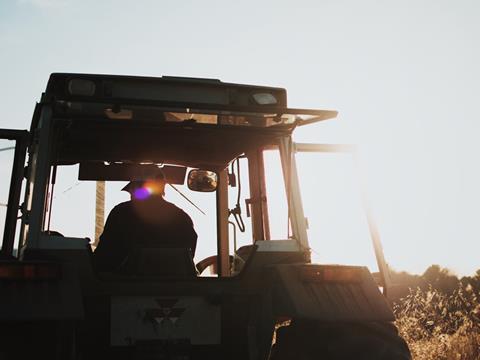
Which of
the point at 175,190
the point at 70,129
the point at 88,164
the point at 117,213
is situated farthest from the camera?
the point at 175,190

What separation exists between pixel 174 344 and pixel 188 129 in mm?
1213

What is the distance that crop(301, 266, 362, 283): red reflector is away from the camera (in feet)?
9.61

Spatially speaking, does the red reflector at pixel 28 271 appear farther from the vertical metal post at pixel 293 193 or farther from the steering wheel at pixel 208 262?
the steering wheel at pixel 208 262

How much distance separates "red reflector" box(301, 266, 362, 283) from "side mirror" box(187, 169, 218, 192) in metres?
1.90

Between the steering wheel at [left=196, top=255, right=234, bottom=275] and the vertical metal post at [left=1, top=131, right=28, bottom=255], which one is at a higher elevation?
the vertical metal post at [left=1, top=131, right=28, bottom=255]

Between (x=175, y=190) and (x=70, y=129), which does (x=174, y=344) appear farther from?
(x=175, y=190)

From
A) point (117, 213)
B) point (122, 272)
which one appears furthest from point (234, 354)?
point (117, 213)

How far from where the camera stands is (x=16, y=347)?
8.41ft

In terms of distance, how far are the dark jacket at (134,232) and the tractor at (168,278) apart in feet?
0.33

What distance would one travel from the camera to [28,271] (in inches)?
103

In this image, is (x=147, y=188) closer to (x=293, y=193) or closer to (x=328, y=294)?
(x=293, y=193)

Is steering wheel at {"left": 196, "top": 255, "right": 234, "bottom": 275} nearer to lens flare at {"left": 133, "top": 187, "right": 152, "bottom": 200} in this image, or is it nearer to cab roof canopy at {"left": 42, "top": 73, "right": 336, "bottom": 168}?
lens flare at {"left": 133, "top": 187, "right": 152, "bottom": 200}

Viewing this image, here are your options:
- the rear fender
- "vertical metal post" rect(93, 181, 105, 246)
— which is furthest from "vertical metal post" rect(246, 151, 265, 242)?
the rear fender

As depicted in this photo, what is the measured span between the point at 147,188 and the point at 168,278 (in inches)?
38.7
